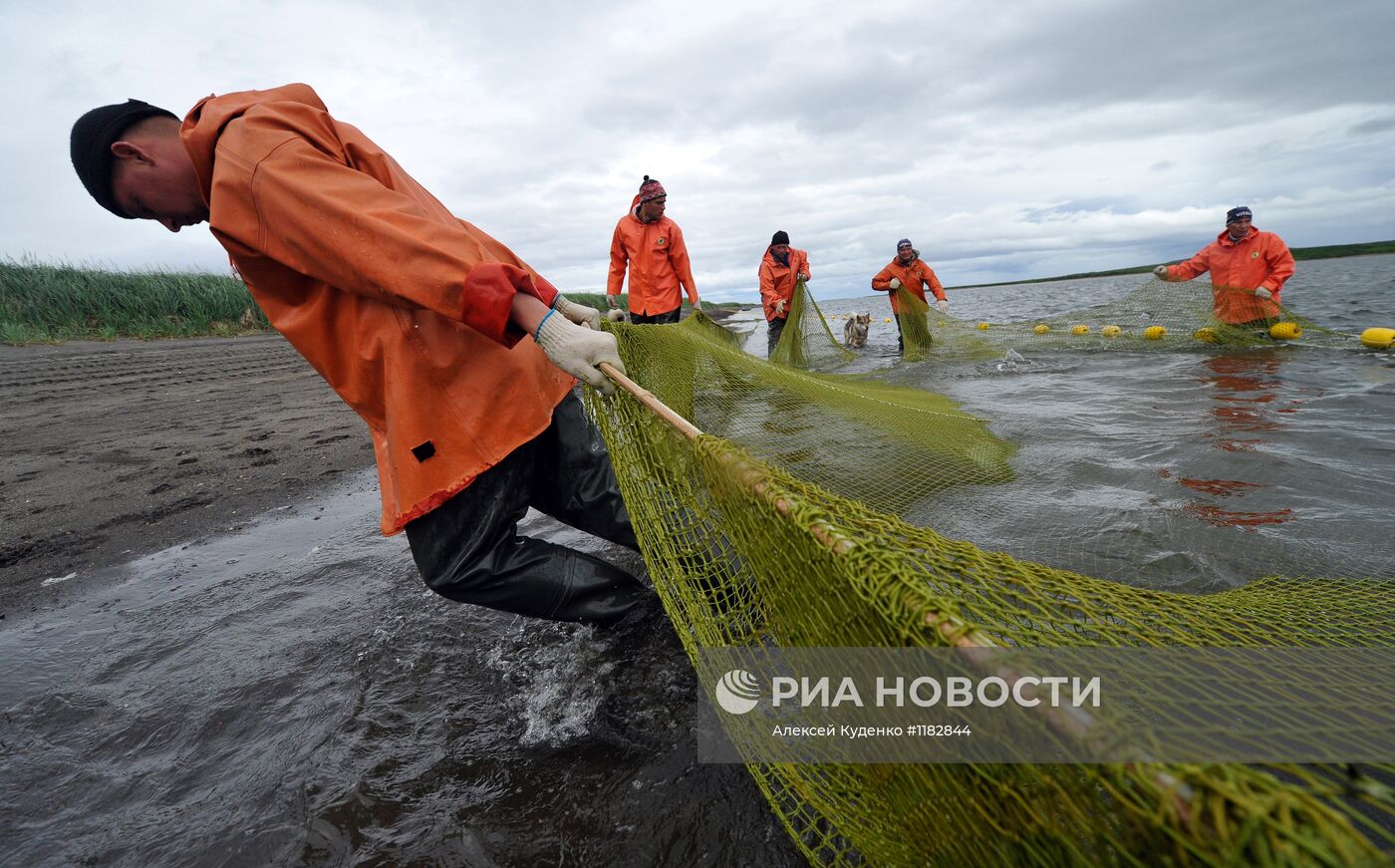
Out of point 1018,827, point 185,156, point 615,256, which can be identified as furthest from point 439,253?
point 615,256

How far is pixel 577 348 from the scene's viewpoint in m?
1.83

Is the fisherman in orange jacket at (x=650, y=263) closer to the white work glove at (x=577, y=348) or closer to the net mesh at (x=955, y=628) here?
the net mesh at (x=955, y=628)

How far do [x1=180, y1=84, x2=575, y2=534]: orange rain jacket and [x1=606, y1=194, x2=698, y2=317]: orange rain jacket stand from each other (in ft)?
17.2

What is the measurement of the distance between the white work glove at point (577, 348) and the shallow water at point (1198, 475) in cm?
213

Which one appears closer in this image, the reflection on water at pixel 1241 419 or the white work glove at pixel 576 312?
the white work glove at pixel 576 312

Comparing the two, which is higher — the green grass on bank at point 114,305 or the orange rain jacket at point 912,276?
the green grass on bank at point 114,305

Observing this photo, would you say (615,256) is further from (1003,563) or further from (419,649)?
(1003,563)

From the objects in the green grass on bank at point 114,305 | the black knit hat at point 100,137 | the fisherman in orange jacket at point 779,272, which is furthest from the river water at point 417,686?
the green grass on bank at point 114,305

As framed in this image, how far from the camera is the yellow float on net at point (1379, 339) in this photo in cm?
725

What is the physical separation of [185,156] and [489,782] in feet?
6.79

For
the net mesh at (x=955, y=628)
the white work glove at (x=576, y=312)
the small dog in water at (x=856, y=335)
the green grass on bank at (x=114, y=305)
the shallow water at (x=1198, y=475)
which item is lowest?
the shallow water at (x=1198, y=475)

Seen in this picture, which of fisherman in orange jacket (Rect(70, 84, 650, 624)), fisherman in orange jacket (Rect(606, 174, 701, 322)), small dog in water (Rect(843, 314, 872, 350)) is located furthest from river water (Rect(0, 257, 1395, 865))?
small dog in water (Rect(843, 314, 872, 350))

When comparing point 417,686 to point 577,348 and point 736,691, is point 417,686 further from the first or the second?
point 577,348

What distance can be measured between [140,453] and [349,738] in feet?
17.6
